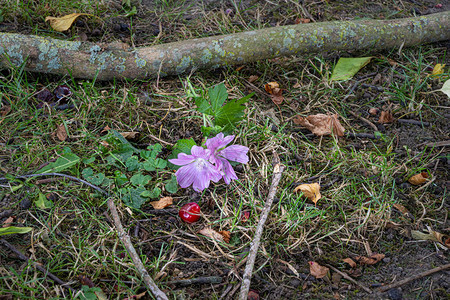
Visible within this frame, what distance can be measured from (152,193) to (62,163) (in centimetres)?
50

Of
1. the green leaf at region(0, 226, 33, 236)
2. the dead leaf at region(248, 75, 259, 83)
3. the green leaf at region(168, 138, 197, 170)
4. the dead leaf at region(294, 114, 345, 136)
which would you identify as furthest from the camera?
the dead leaf at region(248, 75, 259, 83)

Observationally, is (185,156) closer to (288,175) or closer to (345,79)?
(288,175)

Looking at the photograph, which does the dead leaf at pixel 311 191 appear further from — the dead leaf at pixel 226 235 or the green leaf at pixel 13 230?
the green leaf at pixel 13 230

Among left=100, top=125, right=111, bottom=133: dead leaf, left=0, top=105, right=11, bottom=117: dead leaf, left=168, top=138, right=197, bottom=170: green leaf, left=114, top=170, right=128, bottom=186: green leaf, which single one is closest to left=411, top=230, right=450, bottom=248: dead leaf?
left=168, top=138, right=197, bottom=170: green leaf

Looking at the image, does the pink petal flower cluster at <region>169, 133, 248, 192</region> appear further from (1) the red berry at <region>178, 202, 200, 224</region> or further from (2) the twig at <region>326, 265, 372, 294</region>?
(2) the twig at <region>326, 265, 372, 294</region>

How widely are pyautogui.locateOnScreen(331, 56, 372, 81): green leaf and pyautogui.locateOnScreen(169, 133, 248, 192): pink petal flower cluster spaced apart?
1.11 m

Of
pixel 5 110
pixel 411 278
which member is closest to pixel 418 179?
pixel 411 278

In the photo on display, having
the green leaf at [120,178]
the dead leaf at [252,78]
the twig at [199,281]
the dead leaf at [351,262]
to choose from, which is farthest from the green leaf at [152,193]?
the dead leaf at [252,78]

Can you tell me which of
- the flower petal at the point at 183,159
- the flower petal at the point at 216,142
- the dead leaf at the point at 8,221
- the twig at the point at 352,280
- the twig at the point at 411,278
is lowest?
the twig at the point at 352,280

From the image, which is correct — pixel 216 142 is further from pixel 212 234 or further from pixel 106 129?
pixel 106 129

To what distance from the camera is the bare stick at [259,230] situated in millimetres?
1499

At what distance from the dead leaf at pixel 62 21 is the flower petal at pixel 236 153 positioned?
5.42ft

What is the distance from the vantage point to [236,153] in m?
1.89

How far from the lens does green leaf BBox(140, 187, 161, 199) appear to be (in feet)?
6.04
